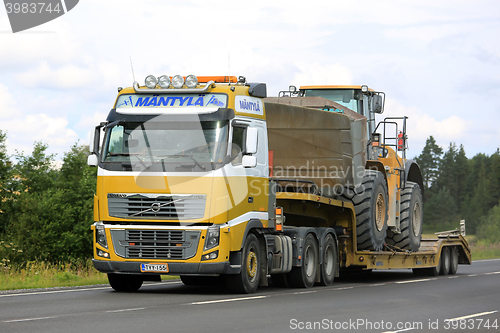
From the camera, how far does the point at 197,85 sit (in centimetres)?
1362

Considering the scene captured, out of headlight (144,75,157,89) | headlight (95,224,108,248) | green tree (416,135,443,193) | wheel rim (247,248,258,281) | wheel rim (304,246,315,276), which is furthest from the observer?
green tree (416,135,443,193)

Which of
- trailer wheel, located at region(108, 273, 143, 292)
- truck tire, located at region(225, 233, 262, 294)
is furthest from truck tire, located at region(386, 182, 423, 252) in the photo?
Result: trailer wheel, located at region(108, 273, 143, 292)

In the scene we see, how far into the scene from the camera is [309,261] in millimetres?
16172

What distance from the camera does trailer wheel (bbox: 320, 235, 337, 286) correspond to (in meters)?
16.8

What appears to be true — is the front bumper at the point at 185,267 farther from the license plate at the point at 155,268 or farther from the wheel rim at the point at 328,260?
the wheel rim at the point at 328,260

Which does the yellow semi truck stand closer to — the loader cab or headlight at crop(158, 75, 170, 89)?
headlight at crop(158, 75, 170, 89)

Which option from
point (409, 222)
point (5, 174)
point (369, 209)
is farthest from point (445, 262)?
point (5, 174)

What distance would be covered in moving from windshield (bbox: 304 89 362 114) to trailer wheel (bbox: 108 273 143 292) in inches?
268

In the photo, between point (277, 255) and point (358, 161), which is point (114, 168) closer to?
point (277, 255)

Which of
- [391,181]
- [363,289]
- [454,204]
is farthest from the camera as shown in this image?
[454,204]

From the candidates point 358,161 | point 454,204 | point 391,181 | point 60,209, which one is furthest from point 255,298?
point 454,204

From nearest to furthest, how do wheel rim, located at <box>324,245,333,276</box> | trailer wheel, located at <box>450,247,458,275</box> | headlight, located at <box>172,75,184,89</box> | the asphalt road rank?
the asphalt road
headlight, located at <box>172,75,184,89</box>
wheel rim, located at <box>324,245,333,276</box>
trailer wheel, located at <box>450,247,458,275</box>

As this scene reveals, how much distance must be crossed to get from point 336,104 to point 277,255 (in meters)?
4.45

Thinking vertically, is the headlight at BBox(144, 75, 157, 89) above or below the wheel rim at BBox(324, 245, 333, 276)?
above
